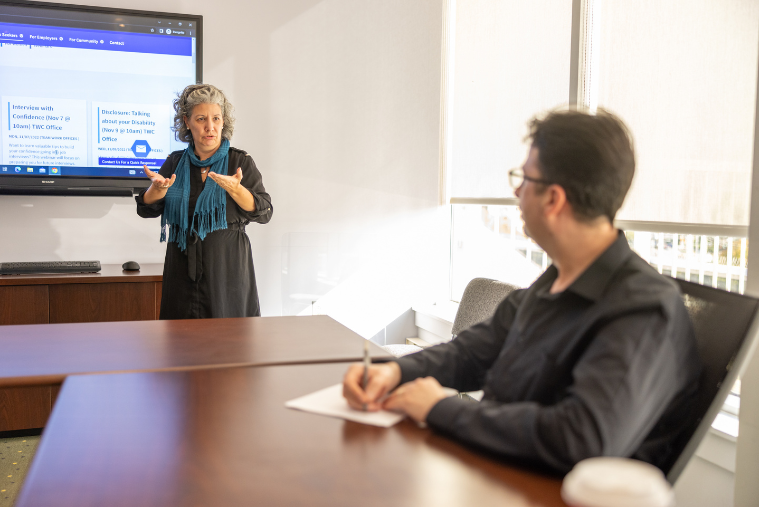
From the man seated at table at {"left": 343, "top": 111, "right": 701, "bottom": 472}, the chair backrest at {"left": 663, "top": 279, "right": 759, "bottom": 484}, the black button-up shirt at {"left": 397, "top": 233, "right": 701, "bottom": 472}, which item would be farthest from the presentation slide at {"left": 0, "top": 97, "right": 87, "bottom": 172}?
the chair backrest at {"left": 663, "top": 279, "right": 759, "bottom": 484}

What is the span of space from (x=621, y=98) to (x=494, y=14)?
4.40 ft

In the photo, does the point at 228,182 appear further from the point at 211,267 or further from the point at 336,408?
the point at 336,408

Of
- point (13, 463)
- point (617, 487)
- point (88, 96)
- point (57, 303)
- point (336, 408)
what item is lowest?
point (13, 463)

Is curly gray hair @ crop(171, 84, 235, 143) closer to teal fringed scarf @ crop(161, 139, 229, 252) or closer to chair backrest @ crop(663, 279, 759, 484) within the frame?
teal fringed scarf @ crop(161, 139, 229, 252)

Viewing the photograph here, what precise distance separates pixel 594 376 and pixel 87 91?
3.54 m

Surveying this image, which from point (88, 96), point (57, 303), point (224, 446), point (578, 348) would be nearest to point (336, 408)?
point (224, 446)

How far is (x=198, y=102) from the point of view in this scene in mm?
2797

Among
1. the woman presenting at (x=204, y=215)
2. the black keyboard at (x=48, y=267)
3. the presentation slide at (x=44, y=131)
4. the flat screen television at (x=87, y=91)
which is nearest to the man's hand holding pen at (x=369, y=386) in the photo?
the woman presenting at (x=204, y=215)

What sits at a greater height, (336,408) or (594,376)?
(594,376)

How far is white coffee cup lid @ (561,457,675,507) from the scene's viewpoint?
0.64m

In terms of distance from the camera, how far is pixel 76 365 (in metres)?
1.58

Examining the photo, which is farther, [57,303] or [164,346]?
[57,303]

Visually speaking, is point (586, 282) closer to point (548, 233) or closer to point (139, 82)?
point (548, 233)

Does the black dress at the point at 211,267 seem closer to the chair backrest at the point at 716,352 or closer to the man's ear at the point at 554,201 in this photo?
the man's ear at the point at 554,201
